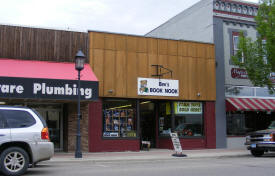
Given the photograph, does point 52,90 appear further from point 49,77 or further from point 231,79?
point 231,79

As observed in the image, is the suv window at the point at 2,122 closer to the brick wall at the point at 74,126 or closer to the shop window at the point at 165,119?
the brick wall at the point at 74,126

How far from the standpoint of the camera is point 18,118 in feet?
32.6

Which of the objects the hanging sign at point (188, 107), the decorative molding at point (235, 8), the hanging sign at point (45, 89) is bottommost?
the hanging sign at point (188, 107)

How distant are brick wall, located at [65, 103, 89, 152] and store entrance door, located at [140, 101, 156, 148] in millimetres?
4370

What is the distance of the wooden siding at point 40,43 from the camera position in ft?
58.4

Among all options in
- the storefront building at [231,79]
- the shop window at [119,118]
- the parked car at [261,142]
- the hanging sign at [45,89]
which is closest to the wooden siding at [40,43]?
the hanging sign at [45,89]

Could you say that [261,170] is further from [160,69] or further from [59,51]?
[59,51]

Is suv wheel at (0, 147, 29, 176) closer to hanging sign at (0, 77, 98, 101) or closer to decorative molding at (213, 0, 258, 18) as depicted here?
hanging sign at (0, 77, 98, 101)

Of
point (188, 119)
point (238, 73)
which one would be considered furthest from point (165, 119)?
point (238, 73)

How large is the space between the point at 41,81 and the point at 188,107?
355 inches

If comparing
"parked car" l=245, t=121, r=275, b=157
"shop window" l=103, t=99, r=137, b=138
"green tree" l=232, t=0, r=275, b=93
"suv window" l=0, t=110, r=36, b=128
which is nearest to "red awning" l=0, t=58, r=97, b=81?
"shop window" l=103, t=99, r=137, b=138

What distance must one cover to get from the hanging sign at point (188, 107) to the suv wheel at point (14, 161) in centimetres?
1251

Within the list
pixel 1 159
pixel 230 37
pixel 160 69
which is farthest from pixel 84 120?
pixel 230 37

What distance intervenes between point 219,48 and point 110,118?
8186 millimetres
